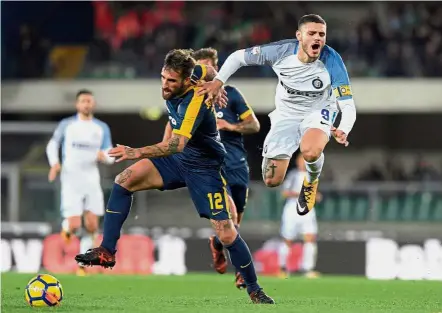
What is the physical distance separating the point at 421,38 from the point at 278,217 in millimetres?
6944

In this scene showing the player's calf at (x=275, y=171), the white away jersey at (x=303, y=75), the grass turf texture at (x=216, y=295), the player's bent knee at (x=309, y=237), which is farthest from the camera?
the player's bent knee at (x=309, y=237)

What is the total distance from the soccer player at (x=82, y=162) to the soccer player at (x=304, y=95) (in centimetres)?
440

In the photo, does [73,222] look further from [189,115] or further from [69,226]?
[189,115]

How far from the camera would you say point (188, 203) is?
2212 centimetres

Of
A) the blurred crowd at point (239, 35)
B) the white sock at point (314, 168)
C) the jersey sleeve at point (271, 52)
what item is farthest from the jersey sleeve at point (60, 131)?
the blurred crowd at point (239, 35)

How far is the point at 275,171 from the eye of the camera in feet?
36.8

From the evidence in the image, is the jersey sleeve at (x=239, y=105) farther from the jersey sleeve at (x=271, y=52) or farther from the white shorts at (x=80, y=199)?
the white shorts at (x=80, y=199)

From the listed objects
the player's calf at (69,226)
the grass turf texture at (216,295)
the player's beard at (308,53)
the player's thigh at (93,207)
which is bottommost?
the grass turf texture at (216,295)

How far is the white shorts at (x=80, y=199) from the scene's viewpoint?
49.8 ft

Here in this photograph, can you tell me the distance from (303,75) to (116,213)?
227 centimetres

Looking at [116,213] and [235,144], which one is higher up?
[235,144]

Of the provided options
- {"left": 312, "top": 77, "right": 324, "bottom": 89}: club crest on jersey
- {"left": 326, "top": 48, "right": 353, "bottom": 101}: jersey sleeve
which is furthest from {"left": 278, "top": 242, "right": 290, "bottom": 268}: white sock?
{"left": 326, "top": 48, "right": 353, "bottom": 101}: jersey sleeve

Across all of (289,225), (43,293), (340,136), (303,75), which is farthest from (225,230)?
(289,225)

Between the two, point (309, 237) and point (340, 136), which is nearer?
point (340, 136)
